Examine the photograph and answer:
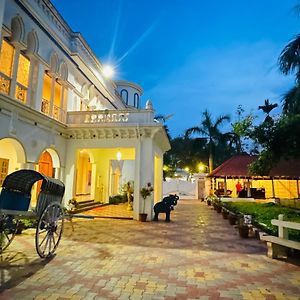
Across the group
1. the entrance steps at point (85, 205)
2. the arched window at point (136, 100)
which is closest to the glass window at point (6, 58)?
the entrance steps at point (85, 205)

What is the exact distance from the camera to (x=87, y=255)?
5719 millimetres

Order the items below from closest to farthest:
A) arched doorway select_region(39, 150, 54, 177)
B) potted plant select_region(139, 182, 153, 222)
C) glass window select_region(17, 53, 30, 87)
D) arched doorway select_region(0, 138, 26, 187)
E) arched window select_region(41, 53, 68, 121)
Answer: glass window select_region(17, 53, 30, 87) < arched doorway select_region(0, 138, 26, 187) < potted plant select_region(139, 182, 153, 222) < arched window select_region(41, 53, 68, 121) < arched doorway select_region(39, 150, 54, 177)

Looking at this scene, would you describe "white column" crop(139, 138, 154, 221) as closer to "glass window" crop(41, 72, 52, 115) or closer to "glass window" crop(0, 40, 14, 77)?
"glass window" crop(41, 72, 52, 115)

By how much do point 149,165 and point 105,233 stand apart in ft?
14.1

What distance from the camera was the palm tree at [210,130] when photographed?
87.0ft

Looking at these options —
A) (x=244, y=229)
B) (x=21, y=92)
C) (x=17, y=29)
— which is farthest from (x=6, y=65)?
(x=244, y=229)

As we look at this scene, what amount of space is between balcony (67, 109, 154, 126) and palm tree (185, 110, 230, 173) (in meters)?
A: 15.5

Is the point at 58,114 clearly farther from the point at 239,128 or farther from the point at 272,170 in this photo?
the point at 239,128

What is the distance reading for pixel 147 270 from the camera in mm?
4789

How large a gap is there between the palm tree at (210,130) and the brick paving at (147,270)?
1976 cm

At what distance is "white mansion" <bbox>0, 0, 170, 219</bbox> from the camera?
9.13 m

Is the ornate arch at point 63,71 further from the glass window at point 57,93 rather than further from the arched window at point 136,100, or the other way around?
the arched window at point 136,100

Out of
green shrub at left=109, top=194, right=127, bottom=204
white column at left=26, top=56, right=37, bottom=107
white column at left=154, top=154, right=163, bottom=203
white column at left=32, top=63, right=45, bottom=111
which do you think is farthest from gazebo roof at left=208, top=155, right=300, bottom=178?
white column at left=26, top=56, right=37, bottom=107

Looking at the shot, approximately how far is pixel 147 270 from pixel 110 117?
892cm
